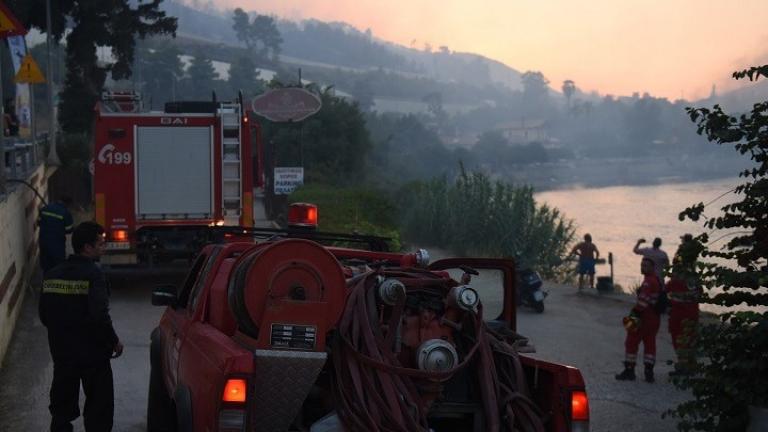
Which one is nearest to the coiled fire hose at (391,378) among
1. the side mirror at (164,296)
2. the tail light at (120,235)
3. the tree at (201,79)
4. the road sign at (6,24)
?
the side mirror at (164,296)

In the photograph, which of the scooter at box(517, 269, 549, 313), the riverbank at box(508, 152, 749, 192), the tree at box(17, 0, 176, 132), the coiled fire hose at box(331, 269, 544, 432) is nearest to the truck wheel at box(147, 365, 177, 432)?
the coiled fire hose at box(331, 269, 544, 432)

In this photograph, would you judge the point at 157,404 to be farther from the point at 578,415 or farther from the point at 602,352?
the point at 602,352

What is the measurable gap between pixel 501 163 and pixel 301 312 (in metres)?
123

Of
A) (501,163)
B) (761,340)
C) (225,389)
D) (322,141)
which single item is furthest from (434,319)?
(501,163)

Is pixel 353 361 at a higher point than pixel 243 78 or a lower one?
lower

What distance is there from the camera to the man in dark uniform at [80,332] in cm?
675

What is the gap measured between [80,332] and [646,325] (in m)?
7.00

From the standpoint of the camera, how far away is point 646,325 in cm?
1153

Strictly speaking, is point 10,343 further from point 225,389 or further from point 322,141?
point 322,141

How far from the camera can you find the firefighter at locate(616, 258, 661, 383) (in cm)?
1138

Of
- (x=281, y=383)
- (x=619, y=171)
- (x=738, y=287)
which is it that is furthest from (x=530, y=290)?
(x=619, y=171)

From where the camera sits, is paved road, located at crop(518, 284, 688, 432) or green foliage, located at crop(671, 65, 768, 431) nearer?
green foliage, located at crop(671, 65, 768, 431)

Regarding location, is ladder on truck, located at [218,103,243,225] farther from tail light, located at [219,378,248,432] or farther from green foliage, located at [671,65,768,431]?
tail light, located at [219,378,248,432]

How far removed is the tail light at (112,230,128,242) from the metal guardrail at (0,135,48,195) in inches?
67.0
